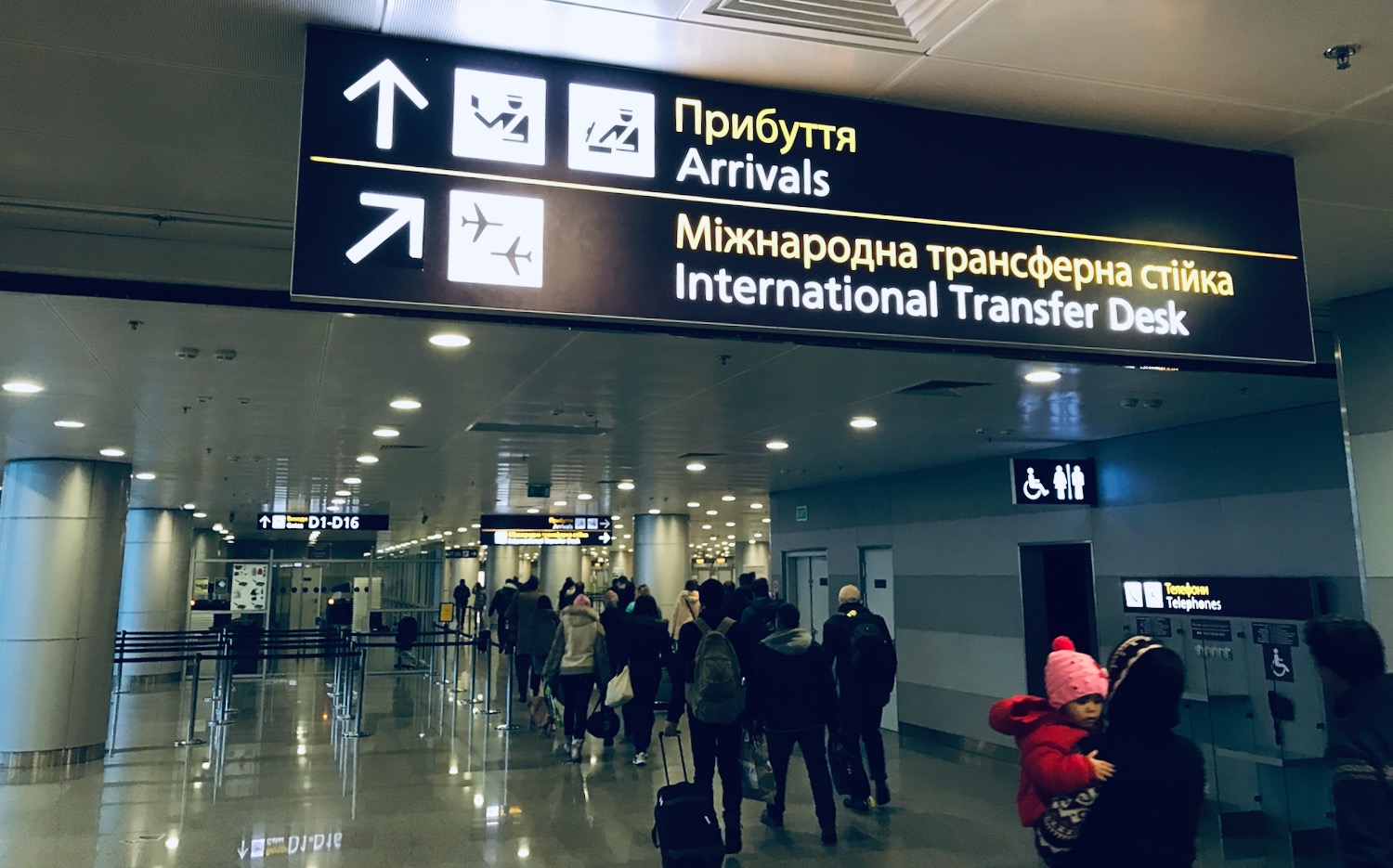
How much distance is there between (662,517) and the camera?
66.8 ft

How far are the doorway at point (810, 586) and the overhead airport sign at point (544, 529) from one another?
17.1 feet

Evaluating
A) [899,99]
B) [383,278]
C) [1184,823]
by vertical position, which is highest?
[899,99]

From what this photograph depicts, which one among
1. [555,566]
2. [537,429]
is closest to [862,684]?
[537,429]

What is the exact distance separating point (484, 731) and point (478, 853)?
18.3 feet

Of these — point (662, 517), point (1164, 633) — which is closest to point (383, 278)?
point (1164, 633)

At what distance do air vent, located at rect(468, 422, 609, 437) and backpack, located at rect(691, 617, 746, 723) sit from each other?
3.40 metres

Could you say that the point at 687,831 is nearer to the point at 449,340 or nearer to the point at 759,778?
the point at 449,340

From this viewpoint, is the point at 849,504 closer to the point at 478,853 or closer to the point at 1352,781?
the point at 478,853

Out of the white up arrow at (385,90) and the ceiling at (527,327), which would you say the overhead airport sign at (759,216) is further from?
the ceiling at (527,327)

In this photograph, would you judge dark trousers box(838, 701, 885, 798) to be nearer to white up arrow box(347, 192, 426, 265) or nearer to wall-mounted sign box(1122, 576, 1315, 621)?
wall-mounted sign box(1122, 576, 1315, 621)

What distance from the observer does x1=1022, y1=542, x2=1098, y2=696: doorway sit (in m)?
11.1

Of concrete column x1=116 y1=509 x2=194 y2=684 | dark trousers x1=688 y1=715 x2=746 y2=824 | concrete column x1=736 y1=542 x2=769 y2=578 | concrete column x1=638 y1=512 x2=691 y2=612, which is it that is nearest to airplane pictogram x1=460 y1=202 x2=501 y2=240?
dark trousers x1=688 y1=715 x2=746 y2=824

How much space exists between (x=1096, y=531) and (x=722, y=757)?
560cm

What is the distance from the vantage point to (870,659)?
832 cm
